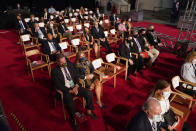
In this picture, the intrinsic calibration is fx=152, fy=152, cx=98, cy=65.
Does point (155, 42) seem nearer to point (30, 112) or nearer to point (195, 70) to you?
point (195, 70)

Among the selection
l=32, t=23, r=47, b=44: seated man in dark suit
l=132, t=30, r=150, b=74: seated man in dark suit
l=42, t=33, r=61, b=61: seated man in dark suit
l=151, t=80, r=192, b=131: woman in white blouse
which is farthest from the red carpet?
l=32, t=23, r=47, b=44: seated man in dark suit

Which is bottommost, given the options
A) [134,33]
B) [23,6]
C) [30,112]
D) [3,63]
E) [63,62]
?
[30,112]

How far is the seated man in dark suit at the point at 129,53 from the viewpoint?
443 centimetres

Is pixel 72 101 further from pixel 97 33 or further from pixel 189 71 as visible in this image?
pixel 97 33

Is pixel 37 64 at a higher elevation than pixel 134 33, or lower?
lower

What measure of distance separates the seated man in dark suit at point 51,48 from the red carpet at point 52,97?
68cm

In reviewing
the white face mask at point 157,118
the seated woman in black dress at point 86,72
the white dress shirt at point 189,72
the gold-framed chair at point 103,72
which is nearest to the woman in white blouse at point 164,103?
the white face mask at point 157,118

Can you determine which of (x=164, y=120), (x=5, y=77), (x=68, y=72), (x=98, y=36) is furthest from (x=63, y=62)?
(x=98, y=36)

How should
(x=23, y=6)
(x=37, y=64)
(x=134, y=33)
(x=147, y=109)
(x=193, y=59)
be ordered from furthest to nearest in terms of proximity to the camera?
(x=23, y=6) → (x=134, y=33) → (x=37, y=64) → (x=193, y=59) → (x=147, y=109)

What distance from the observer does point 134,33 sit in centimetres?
498

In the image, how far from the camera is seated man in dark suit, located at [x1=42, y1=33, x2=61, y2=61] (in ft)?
15.6

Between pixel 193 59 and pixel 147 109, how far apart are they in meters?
2.18

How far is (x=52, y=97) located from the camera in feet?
12.5

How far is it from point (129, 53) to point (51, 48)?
2536mm
